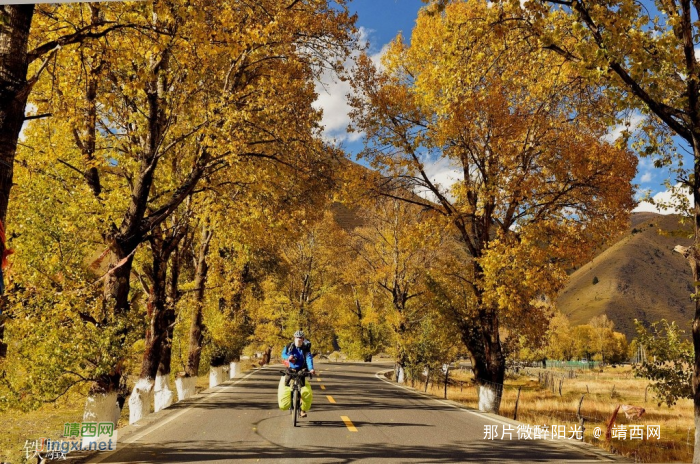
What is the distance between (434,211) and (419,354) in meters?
11.5

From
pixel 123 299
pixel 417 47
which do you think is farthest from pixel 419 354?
pixel 123 299

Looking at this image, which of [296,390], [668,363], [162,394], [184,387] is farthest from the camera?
[184,387]

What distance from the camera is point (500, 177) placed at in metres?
16.5

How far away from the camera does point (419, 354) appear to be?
2748 cm

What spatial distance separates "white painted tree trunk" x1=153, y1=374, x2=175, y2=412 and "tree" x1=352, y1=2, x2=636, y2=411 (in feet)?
34.6

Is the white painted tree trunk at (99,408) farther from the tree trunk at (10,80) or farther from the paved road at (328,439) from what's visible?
the tree trunk at (10,80)

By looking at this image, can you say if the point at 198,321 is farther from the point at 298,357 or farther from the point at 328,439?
the point at 328,439

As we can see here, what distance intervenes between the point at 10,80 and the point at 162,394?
14261 mm

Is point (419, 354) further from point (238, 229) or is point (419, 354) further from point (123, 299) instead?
point (123, 299)

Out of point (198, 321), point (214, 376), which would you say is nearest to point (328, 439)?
point (198, 321)

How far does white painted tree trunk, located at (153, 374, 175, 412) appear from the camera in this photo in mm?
17516

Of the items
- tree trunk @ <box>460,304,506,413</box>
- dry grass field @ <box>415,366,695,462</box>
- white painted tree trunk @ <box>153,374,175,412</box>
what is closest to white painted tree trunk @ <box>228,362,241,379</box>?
dry grass field @ <box>415,366,695,462</box>

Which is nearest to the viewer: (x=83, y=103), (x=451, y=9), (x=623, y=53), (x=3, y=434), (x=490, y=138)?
(x=623, y=53)

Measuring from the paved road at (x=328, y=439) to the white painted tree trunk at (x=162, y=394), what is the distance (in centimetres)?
272
